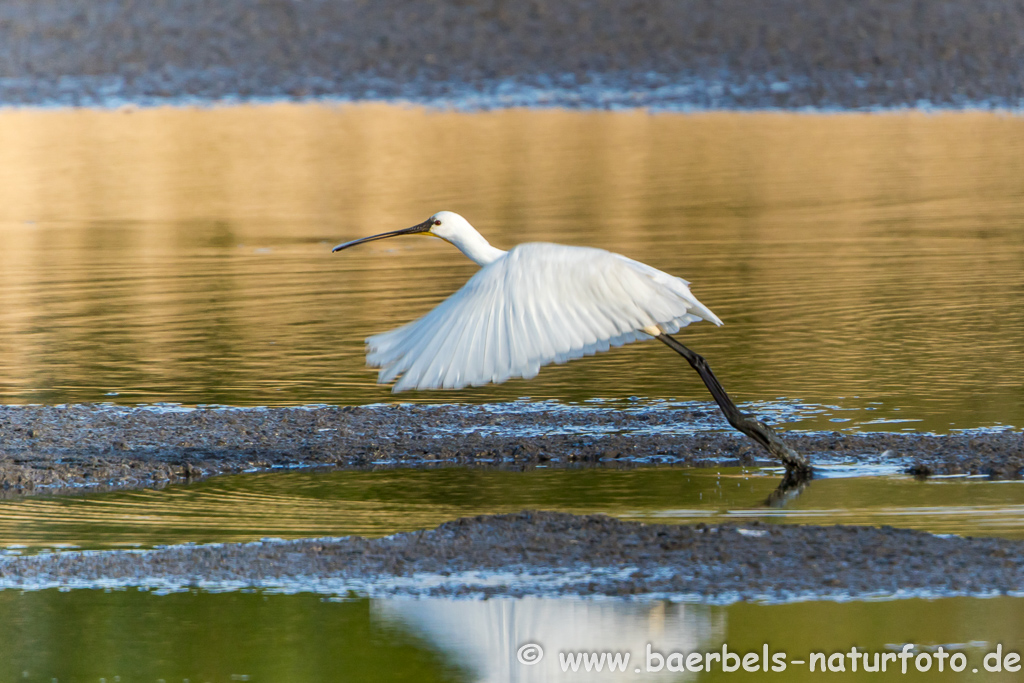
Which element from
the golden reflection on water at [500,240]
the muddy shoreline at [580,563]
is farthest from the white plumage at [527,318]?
the golden reflection on water at [500,240]

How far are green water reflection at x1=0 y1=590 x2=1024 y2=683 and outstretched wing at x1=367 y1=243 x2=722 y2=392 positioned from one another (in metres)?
0.90

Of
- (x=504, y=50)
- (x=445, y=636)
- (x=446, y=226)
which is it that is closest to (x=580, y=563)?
(x=445, y=636)

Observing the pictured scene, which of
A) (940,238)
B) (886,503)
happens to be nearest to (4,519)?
(886,503)

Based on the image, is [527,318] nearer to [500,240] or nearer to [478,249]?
[478,249]

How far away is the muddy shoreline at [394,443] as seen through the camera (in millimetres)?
8266

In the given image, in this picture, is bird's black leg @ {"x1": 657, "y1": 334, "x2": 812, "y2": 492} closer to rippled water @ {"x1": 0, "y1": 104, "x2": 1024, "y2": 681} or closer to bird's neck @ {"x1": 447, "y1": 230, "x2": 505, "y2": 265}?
rippled water @ {"x1": 0, "y1": 104, "x2": 1024, "y2": 681}

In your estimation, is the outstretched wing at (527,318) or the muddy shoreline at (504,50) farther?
the muddy shoreline at (504,50)

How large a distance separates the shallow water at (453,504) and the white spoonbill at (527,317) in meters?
0.73

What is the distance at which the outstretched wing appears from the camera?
6645mm

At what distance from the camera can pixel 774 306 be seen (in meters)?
12.7

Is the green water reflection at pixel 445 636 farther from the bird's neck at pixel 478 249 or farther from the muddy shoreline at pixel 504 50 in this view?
the muddy shoreline at pixel 504 50

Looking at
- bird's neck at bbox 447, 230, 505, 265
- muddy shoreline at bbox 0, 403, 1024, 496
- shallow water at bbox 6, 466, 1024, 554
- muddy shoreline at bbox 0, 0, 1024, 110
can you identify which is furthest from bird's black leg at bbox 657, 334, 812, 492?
muddy shoreline at bbox 0, 0, 1024, 110

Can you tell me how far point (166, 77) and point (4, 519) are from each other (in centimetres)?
2064

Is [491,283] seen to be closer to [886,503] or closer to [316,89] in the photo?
[886,503]
